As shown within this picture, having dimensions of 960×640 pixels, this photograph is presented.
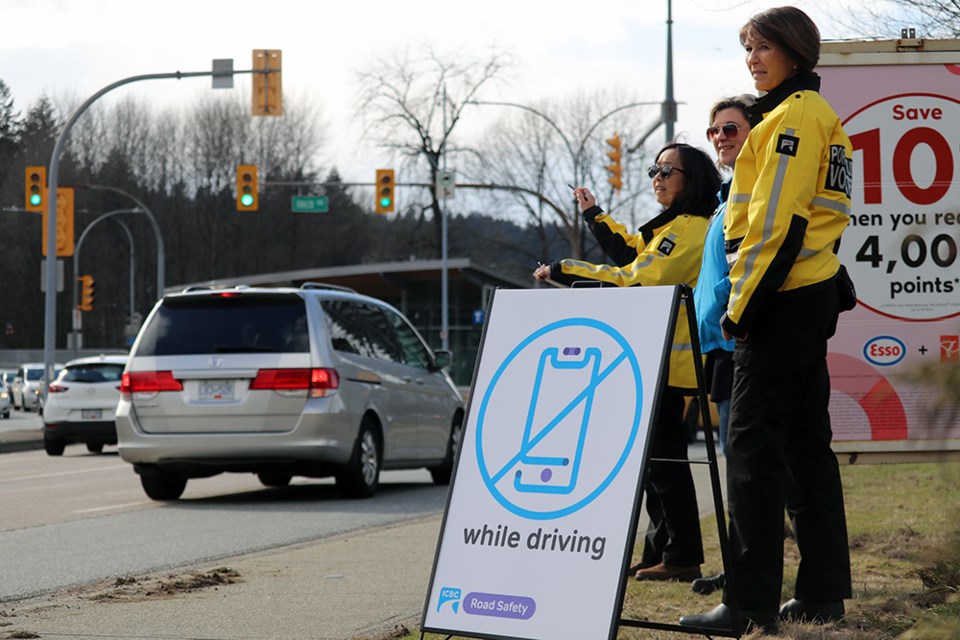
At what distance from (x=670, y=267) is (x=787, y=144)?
1.59m

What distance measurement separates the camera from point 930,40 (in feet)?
27.3

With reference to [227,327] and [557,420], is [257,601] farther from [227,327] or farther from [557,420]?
[227,327]

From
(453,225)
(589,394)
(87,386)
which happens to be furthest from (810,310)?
(453,225)

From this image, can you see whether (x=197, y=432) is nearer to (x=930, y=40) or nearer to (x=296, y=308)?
(x=296, y=308)

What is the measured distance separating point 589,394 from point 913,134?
4.39 meters

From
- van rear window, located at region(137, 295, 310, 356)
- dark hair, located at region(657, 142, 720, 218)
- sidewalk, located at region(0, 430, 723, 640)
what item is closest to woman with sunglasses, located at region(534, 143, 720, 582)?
dark hair, located at region(657, 142, 720, 218)

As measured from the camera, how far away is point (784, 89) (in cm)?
496

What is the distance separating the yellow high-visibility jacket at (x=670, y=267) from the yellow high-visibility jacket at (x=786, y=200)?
38.6 inches

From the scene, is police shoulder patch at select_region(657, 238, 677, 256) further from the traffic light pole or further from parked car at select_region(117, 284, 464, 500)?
the traffic light pole

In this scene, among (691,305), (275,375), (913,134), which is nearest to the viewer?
(691,305)

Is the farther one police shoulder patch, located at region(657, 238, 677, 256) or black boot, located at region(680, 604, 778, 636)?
police shoulder patch, located at region(657, 238, 677, 256)

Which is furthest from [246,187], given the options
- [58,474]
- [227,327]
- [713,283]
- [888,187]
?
[713,283]

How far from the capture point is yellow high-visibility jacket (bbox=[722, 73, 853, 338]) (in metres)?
4.75

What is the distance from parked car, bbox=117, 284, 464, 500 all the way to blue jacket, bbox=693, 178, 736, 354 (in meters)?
6.52
